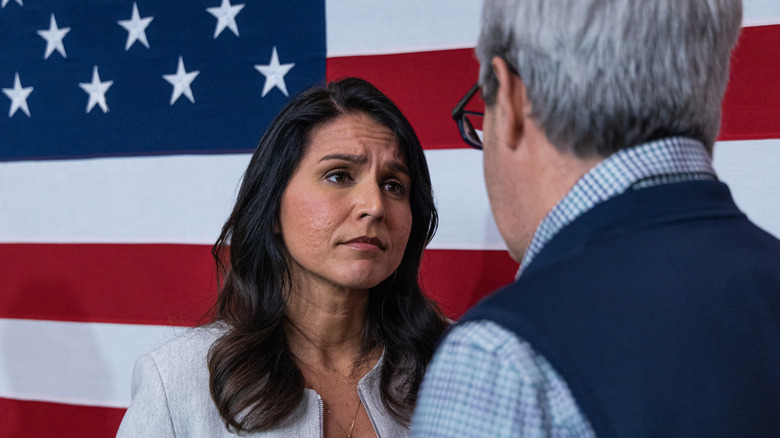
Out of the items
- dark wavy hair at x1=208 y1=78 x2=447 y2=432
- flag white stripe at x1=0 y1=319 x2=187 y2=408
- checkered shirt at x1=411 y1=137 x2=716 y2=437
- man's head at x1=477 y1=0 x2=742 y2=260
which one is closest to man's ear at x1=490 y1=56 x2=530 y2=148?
man's head at x1=477 y1=0 x2=742 y2=260

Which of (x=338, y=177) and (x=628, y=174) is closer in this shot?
(x=628, y=174)

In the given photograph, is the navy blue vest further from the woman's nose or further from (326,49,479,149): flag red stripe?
(326,49,479,149): flag red stripe

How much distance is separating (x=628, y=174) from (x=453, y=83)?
4.47 feet

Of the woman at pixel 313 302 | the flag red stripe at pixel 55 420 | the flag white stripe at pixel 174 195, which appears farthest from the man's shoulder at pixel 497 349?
the flag red stripe at pixel 55 420

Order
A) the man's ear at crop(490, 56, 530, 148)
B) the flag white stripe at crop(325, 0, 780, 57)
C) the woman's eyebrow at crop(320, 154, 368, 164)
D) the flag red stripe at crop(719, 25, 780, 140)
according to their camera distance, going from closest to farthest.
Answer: the man's ear at crop(490, 56, 530, 148) → the woman's eyebrow at crop(320, 154, 368, 164) → the flag red stripe at crop(719, 25, 780, 140) → the flag white stripe at crop(325, 0, 780, 57)

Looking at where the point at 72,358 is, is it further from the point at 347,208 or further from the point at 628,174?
the point at 628,174

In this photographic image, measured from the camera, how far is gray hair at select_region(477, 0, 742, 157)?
596 millimetres

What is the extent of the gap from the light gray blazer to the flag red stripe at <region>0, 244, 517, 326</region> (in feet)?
2.29

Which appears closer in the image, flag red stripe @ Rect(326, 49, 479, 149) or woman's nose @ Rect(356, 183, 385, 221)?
woman's nose @ Rect(356, 183, 385, 221)

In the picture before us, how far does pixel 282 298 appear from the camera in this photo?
152 centimetres

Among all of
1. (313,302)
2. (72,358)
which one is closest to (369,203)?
(313,302)

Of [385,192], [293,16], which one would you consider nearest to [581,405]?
[385,192]

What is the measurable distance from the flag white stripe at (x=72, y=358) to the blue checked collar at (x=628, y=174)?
5.91 feet

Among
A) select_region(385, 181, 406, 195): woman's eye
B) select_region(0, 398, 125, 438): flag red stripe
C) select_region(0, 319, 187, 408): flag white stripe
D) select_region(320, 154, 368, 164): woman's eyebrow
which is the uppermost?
select_region(320, 154, 368, 164): woman's eyebrow
